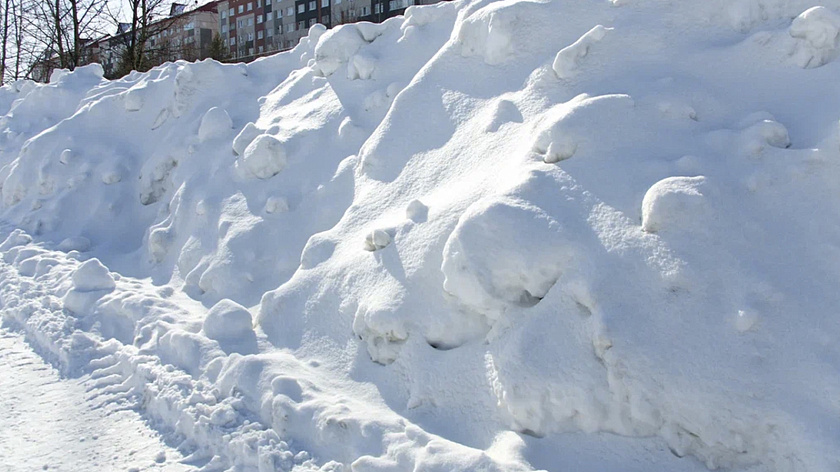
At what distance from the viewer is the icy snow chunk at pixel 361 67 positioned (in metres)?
5.89

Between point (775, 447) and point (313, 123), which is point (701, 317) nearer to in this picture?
point (775, 447)

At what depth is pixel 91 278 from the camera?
16.7 feet

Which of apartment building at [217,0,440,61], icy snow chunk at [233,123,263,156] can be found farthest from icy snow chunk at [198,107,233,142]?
apartment building at [217,0,440,61]

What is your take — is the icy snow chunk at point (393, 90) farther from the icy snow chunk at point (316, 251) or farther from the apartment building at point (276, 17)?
the apartment building at point (276, 17)

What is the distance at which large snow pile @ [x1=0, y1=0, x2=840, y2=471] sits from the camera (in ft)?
8.95

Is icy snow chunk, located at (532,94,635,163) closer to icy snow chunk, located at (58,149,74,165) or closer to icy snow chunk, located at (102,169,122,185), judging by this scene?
icy snow chunk, located at (102,169,122,185)

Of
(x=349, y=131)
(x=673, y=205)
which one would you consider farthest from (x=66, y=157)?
(x=673, y=205)

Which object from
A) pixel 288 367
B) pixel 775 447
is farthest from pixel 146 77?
pixel 775 447

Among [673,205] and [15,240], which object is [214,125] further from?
[673,205]

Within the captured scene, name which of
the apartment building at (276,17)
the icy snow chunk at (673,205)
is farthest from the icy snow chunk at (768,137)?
the apartment building at (276,17)

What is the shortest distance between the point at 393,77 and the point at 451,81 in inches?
38.0

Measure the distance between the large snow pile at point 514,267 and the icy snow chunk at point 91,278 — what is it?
0.03 metres

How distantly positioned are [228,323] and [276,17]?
51.9 meters

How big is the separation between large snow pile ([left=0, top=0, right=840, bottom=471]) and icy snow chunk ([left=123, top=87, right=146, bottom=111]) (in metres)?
2.23
